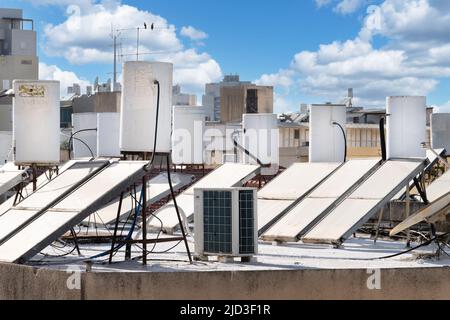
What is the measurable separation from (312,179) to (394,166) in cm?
204

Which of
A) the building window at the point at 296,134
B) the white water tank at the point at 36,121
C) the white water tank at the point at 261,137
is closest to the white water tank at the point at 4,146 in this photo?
the white water tank at the point at 261,137

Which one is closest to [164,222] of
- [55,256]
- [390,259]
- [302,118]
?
[55,256]

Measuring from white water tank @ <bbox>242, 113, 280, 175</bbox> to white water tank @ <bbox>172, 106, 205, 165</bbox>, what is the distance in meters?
2.74

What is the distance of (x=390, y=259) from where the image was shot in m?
15.3

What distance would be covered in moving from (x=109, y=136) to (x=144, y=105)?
43.2 feet

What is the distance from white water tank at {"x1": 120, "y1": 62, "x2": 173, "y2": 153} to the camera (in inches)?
595

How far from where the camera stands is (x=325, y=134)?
21.8 metres

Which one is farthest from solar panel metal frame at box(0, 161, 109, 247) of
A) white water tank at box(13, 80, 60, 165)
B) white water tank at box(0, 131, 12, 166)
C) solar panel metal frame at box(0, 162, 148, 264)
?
white water tank at box(0, 131, 12, 166)

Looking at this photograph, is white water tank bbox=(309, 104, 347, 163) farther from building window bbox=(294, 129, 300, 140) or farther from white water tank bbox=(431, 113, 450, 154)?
building window bbox=(294, 129, 300, 140)

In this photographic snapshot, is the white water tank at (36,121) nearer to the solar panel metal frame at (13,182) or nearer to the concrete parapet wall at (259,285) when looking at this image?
the solar panel metal frame at (13,182)

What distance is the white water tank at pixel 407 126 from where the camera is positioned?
61.0 ft

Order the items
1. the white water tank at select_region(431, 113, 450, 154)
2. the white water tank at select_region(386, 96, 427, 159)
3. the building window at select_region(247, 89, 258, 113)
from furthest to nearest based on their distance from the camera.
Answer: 1. the building window at select_region(247, 89, 258, 113)
2. the white water tank at select_region(431, 113, 450, 154)
3. the white water tank at select_region(386, 96, 427, 159)

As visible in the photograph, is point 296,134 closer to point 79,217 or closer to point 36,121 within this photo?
point 36,121

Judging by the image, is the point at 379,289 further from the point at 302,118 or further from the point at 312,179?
A: the point at 302,118
